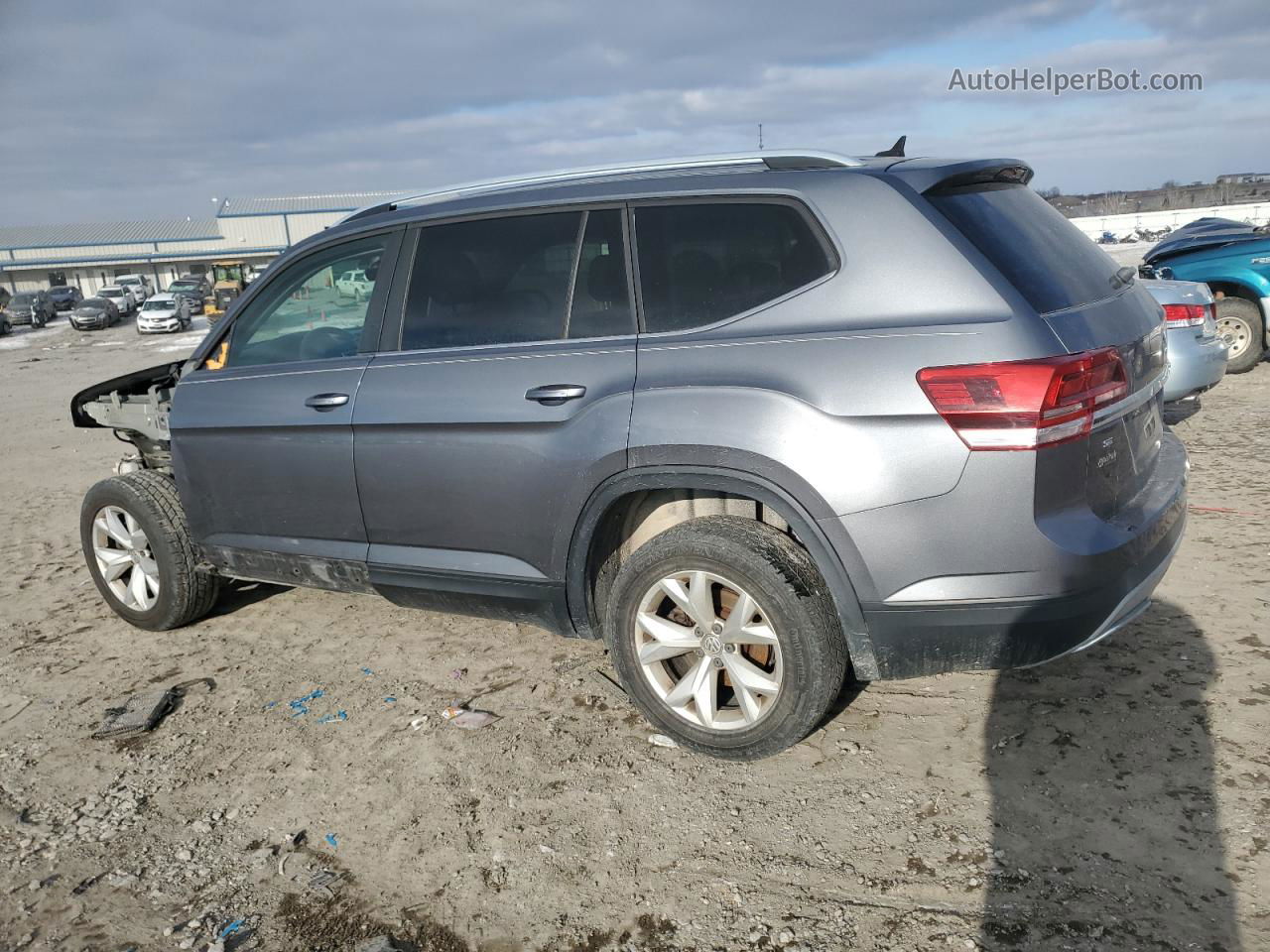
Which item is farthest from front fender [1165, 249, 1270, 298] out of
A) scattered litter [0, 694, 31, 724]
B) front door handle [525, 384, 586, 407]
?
scattered litter [0, 694, 31, 724]

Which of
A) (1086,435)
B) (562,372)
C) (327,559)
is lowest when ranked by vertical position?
(327,559)

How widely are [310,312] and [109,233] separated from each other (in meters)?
80.7

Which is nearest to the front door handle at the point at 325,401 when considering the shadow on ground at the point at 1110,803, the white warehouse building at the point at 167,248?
the shadow on ground at the point at 1110,803

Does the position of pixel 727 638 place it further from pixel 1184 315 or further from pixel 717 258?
pixel 1184 315

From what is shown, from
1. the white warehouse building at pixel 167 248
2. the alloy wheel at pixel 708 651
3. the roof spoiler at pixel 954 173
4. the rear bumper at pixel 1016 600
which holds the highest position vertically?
the white warehouse building at pixel 167 248

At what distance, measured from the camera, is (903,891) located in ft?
8.44

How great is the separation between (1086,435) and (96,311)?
3806cm

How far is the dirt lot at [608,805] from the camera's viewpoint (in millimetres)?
2535

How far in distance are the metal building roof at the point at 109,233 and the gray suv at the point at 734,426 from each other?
2918 inches

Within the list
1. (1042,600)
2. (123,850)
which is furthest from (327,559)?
(1042,600)

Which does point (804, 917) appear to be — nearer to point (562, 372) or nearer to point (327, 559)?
point (562, 372)

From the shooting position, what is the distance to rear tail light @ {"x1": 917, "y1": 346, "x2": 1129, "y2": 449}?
101 inches

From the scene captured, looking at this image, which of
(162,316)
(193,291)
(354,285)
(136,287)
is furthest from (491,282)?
(136,287)

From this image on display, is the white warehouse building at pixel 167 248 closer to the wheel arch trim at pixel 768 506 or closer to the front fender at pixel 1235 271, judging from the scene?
the front fender at pixel 1235 271
